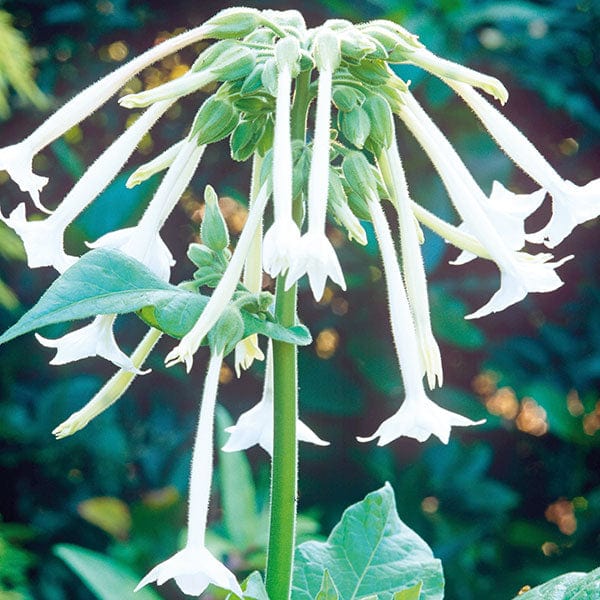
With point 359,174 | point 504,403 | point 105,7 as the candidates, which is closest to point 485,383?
point 504,403

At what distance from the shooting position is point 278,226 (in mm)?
493

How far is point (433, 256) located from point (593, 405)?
1.25 ft

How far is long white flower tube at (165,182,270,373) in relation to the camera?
501mm

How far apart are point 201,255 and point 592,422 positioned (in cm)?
115

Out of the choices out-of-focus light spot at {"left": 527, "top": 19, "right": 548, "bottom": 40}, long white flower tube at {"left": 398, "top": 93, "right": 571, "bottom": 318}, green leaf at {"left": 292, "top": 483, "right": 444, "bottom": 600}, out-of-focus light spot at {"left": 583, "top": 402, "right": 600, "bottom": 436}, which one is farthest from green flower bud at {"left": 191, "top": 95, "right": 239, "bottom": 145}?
out-of-focus light spot at {"left": 583, "top": 402, "right": 600, "bottom": 436}

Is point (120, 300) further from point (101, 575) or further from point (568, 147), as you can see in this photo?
point (568, 147)

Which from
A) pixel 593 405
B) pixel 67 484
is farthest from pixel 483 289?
pixel 67 484

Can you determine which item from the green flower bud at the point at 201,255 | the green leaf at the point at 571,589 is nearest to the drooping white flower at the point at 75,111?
the green flower bud at the point at 201,255

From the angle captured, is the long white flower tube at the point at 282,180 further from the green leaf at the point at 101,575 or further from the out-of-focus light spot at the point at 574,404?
the out-of-focus light spot at the point at 574,404

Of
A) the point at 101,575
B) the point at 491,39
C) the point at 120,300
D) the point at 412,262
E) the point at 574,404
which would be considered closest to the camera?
the point at 120,300

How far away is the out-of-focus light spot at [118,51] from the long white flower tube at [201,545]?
1187 mm

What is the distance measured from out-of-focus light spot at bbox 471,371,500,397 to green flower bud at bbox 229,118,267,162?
1.09 m

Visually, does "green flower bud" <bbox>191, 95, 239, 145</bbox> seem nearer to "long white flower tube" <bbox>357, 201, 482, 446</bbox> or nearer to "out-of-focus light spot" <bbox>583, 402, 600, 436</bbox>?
"long white flower tube" <bbox>357, 201, 482, 446</bbox>

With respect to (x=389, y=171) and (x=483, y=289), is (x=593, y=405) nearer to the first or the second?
(x=483, y=289)
